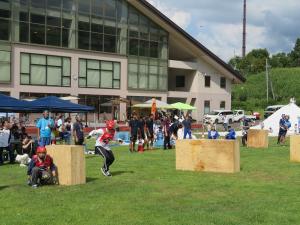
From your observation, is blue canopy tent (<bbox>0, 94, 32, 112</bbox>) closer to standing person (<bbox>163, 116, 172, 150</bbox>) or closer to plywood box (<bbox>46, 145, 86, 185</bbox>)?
standing person (<bbox>163, 116, 172, 150</bbox>)

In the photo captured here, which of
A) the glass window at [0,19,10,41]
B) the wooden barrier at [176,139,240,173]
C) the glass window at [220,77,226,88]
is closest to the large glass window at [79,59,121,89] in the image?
the glass window at [0,19,10,41]

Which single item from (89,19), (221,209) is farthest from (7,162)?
(89,19)

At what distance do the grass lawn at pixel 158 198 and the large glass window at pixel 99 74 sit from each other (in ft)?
104

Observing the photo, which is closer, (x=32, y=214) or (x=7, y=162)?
(x=32, y=214)

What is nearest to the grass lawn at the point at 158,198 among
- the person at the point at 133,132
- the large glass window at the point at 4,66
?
the person at the point at 133,132

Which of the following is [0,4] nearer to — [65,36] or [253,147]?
[65,36]

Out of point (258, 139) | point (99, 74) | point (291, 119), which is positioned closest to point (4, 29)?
point (99, 74)

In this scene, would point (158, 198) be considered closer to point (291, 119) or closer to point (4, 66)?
point (291, 119)

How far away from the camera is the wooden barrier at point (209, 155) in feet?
53.1

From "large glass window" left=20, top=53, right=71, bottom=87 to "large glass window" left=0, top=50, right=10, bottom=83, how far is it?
4.08ft

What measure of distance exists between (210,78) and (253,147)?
33.8 m

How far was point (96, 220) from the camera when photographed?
9.26 m

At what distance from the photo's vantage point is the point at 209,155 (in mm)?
16516

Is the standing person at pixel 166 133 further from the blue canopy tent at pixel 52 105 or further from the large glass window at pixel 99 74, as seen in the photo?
the large glass window at pixel 99 74
